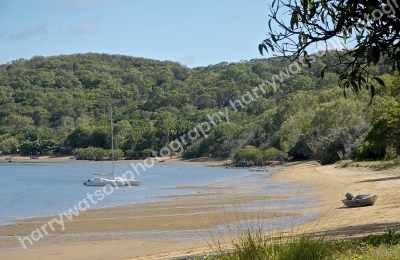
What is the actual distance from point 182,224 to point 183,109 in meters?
114

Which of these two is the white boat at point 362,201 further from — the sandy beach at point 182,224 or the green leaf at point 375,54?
the green leaf at point 375,54

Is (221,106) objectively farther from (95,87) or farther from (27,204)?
(27,204)

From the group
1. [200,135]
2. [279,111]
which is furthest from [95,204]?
[200,135]

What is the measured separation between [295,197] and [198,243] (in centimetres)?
1268

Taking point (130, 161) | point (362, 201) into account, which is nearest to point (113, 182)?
point (362, 201)

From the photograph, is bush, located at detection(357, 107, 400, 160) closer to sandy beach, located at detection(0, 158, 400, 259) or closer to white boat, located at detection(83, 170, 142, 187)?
sandy beach, located at detection(0, 158, 400, 259)

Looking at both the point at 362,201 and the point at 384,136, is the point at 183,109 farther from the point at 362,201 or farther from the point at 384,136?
the point at 362,201

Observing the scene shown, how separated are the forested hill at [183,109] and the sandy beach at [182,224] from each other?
11755mm

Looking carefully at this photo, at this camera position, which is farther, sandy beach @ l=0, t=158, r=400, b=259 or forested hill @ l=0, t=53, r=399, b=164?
forested hill @ l=0, t=53, r=399, b=164

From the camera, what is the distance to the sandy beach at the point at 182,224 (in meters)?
14.8

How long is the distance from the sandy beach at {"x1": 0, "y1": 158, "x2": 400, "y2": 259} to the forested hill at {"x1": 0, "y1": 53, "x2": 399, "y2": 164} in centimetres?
1175

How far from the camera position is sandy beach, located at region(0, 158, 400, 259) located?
14.8 meters

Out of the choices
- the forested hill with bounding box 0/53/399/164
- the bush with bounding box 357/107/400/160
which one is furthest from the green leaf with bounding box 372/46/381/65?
the bush with bounding box 357/107/400/160

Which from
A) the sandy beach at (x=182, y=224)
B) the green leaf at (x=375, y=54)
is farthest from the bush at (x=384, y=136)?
the green leaf at (x=375, y=54)
